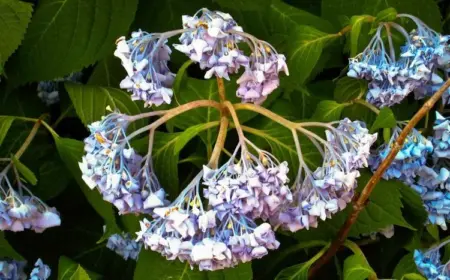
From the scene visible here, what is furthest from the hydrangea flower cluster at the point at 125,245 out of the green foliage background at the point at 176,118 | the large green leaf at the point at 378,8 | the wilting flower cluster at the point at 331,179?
the large green leaf at the point at 378,8

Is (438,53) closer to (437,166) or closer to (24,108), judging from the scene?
(437,166)

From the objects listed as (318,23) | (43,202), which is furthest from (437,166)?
(43,202)

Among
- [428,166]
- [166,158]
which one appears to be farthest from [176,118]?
[428,166]

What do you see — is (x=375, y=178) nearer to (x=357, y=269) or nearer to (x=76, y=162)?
(x=357, y=269)

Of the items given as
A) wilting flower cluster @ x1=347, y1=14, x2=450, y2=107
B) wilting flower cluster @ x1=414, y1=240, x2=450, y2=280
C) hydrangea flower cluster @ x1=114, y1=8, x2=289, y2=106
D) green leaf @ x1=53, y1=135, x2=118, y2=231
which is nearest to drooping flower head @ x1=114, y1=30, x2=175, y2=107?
hydrangea flower cluster @ x1=114, y1=8, x2=289, y2=106

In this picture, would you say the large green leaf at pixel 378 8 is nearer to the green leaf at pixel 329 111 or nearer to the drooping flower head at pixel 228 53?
the green leaf at pixel 329 111
